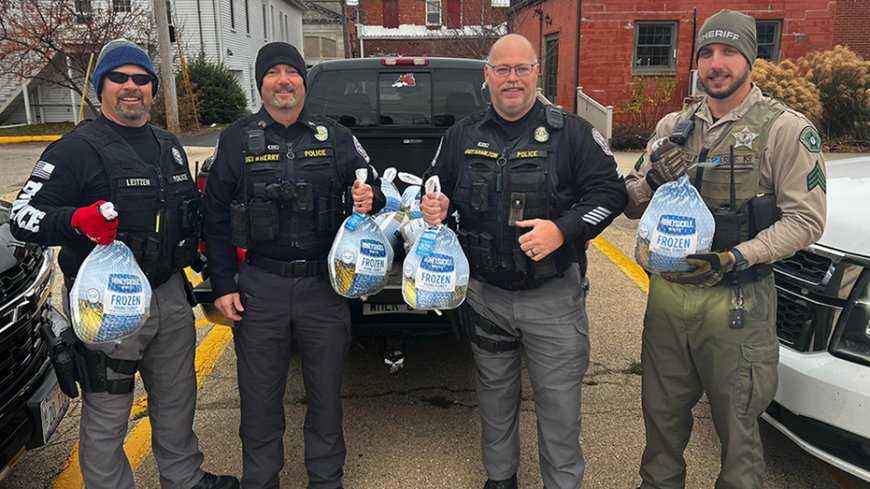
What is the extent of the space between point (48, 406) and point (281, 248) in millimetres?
1129

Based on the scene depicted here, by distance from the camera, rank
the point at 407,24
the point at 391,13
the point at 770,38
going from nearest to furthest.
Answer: the point at 770,38, the point at 407,24, the point at 391,13

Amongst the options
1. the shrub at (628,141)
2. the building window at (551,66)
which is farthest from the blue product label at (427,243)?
the building window at (551,66)

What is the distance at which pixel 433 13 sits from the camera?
1410 inches

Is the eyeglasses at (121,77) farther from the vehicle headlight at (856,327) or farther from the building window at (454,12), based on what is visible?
the building window at (454,12)

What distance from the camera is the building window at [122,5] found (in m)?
19.9

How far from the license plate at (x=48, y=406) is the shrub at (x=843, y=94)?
48.0ft

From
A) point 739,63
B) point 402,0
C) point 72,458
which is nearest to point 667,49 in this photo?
point 739,63

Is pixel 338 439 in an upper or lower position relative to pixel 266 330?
lower

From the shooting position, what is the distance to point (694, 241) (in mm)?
2246

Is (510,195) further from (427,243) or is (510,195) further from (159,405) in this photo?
(159,405)

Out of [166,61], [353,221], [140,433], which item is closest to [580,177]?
[353,221]

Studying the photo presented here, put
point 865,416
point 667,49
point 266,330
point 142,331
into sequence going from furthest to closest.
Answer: point 667,49 → point 266,330 → point 142,331 → point 865,416

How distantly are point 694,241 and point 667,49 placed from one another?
16340mm

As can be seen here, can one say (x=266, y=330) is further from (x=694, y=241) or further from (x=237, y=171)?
(x=694, y=241)
